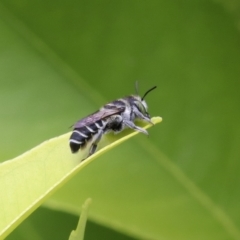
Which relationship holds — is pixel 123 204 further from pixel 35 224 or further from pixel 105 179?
pixel 35 224

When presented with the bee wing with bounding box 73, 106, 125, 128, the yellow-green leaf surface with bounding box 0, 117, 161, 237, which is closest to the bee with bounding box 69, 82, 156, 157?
the bee wing with bounding box 73, 106, 125, 128

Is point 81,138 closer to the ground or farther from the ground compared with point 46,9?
closer to the ground

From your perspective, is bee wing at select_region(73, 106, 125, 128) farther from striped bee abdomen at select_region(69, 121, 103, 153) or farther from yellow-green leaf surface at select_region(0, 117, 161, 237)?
yellow-green leaf surface at select_region(0, 117, 161, 237)

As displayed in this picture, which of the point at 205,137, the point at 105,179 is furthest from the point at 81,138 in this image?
the point at 205,137

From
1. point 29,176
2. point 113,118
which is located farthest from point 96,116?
point 29,176

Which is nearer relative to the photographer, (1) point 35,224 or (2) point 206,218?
(2) point 206,218

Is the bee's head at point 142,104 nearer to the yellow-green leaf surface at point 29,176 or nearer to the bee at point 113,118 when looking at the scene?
the bee at point 113,118

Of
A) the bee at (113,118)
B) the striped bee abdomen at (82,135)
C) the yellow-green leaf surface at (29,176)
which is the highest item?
the bee at (113,118)

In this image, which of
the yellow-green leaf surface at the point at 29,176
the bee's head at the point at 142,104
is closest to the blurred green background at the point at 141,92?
the bee's head at the point at 142,104
